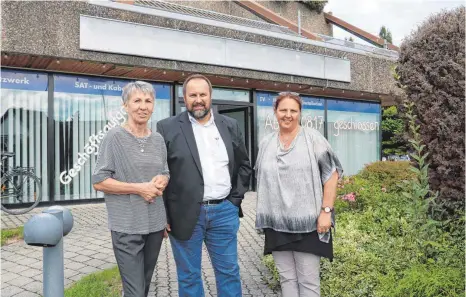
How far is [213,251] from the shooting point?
3170 mm

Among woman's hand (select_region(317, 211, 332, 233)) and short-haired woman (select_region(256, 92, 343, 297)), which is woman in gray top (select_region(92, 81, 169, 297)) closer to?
short-haired woman (select_region(256, 92, 343, 297))

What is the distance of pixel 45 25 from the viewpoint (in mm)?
7863

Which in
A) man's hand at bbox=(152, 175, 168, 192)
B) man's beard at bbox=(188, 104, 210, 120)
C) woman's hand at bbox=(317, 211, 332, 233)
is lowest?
woman's hand at bbox=(317, 211, 332, 233)

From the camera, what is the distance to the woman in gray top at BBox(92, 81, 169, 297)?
2.68m

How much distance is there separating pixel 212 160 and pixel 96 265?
2.41 m

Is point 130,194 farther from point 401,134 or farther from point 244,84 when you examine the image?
point 244,84

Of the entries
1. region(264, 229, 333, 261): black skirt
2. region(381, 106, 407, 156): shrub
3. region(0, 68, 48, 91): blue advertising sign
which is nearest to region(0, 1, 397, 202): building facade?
region(0, 68, 48, 91): blue advertising sign

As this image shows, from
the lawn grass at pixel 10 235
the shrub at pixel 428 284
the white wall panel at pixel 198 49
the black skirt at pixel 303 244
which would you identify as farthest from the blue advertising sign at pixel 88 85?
the shrub at pixel 428 284

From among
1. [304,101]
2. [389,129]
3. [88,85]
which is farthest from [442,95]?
[389,129]

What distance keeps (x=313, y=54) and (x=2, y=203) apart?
803 centimetres

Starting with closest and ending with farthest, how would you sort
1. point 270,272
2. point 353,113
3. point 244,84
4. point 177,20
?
1. point 270,272
2. point 177,20
3. point 244,84
4. point 353,113

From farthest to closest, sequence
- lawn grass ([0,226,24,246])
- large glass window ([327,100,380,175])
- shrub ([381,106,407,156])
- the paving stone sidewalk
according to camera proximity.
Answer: shrub ([381,106,407,156]), large glass window ([327,100,380,175]), lawn grass ([0,226,24,246]), the paving stone sidewalk

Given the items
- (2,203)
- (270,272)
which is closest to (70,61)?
(2,203)

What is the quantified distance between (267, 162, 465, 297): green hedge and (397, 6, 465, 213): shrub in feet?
1.47
